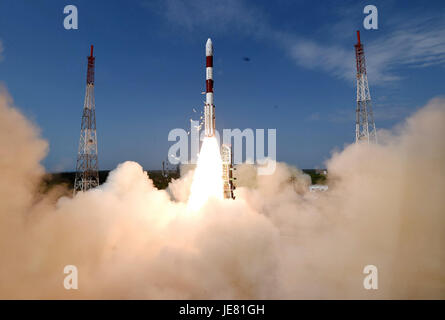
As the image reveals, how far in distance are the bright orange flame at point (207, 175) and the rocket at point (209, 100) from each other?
0.75 m

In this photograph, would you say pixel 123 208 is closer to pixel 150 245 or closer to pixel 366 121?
pixel 150 245

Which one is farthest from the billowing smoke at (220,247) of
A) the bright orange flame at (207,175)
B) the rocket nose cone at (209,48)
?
the rocket nose cone at (209,48)

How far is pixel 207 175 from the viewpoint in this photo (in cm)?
2017

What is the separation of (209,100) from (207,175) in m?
5.62

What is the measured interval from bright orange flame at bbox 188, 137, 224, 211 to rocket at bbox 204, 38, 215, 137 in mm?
747

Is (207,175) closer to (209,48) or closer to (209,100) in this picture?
(209,100)

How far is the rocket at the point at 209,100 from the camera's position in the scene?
19.8m

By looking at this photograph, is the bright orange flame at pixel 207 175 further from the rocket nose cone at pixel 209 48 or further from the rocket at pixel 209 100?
the rocket nose cone at pixel 209 48

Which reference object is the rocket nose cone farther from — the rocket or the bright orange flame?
the bright orange flame

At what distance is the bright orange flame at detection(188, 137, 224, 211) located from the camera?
20.0 m

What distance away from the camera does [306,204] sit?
86.1 ft

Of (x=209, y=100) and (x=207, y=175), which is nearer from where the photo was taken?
(x=209, y=100)

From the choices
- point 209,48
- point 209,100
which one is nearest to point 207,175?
point 209,100
